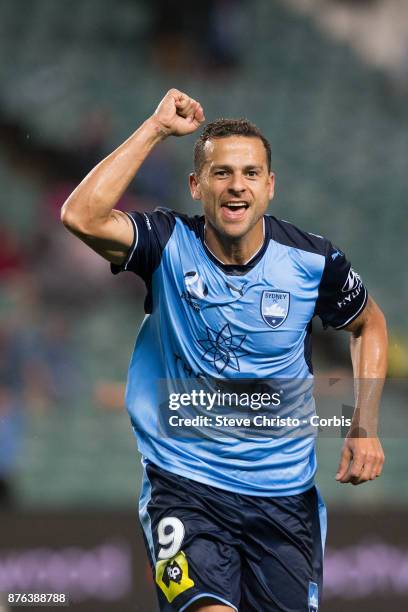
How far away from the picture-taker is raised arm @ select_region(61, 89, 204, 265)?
388 centimetres

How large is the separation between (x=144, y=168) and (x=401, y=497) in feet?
14.5

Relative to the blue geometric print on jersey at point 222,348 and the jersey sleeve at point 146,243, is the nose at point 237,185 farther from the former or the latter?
the blue geometric print on jersey at point 222,348

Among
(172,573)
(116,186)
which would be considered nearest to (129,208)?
(116,186)

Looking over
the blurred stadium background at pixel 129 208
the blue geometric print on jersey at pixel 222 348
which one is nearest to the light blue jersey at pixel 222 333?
the blue geometric print on jersey at pixel 222 348

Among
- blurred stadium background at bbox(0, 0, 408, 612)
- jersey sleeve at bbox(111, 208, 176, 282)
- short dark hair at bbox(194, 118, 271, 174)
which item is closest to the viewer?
jersey sleeve at bbox(111, 208, 176, 282)

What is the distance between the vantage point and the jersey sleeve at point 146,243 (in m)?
4.11

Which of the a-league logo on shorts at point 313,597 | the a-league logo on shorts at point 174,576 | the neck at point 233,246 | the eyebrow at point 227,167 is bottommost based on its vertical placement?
the a-league logo on shorts at point 313,597

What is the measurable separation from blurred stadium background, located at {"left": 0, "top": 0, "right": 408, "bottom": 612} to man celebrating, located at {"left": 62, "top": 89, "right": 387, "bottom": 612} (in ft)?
10.1

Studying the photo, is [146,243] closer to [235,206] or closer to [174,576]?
[235,206]

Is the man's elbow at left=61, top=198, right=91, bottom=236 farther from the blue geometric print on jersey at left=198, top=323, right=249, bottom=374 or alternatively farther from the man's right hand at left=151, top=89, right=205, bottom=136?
the blue geometric print on jersey at left=198, top=323, right=249, bottom=374

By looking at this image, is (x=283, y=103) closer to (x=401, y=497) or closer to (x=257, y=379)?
(x=401, y=497)

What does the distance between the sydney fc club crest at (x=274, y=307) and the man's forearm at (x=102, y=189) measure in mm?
685

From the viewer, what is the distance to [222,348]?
13.6 feet

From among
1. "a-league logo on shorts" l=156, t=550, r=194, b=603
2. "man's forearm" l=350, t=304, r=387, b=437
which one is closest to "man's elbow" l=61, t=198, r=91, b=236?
Answer: "a-league logo on shorts" l=156, t=550, r=194, b=603
